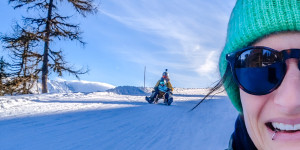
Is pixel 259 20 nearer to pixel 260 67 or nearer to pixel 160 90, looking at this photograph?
pixel 260 67

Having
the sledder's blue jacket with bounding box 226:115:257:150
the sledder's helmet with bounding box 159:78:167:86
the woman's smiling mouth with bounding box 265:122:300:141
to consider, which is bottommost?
the sledder's blue jacket with bounding box 226:115:257:150

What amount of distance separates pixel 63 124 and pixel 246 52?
4.10m

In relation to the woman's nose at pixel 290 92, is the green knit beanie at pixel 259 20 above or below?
above

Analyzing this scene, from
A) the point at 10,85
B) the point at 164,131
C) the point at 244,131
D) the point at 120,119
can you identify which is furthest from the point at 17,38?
the point at 244,131

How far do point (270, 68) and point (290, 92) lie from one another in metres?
0.19

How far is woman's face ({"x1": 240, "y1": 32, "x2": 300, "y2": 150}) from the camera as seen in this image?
3.66ft

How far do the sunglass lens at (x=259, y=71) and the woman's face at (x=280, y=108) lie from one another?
3 cm

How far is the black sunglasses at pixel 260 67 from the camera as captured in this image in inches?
48.3

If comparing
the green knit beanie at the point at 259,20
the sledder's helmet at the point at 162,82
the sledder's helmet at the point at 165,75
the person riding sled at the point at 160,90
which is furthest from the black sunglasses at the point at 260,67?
the sledder's helmet at the point at 165,75

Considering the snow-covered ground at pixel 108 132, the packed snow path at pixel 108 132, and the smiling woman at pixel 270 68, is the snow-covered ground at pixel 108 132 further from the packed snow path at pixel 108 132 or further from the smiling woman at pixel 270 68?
the smiling woman at pixel 270 68

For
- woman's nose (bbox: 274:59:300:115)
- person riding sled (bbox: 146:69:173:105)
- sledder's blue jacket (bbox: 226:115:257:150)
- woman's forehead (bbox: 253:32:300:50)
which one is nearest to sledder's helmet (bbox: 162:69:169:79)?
person riding sled (bbox: 146:69:173:105)

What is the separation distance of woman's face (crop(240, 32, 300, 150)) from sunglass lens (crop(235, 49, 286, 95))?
0.11 feet

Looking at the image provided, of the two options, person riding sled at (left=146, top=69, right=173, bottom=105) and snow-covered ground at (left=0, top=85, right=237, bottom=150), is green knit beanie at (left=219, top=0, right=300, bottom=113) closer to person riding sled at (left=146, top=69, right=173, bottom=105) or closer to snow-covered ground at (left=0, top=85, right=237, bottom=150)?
snow-covered ground at (left=0, top=85, right=237, bottom=150)

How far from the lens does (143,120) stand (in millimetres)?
5445
